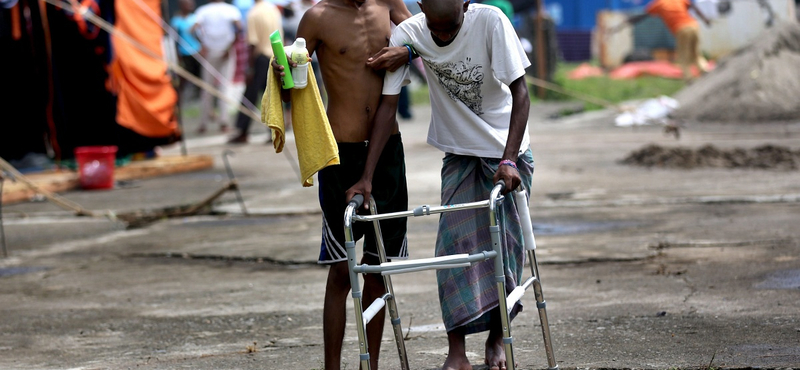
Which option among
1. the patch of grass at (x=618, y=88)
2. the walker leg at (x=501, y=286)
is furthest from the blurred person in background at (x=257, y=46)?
the walker leg at (x=501, y=286)

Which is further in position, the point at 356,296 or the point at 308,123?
the point at 308,123

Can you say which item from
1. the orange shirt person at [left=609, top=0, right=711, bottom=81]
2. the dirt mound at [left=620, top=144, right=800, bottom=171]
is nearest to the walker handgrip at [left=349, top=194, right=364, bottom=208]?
the dirt mound at [left=620, top=144, right=800, bottom=171]

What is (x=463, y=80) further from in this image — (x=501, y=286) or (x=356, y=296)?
(x=356, y=296)

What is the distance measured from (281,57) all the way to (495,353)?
1567mm

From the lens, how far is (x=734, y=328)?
4680 mm

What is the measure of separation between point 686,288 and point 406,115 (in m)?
13.0

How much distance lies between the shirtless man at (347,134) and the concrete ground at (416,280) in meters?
0.57

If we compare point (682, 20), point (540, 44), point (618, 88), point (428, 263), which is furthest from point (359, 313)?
point (618, 88)

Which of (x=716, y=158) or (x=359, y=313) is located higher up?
(x=359, y=313)

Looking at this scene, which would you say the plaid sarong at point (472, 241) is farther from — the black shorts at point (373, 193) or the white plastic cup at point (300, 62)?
the white plastic cup at point (300, 62)

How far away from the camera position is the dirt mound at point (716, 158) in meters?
10.6

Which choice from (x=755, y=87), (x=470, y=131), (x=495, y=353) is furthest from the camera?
(x=755, y=87)

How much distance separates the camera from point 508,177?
3.62 m

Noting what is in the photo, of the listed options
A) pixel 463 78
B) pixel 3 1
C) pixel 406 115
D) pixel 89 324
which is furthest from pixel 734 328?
pixel 406 115
